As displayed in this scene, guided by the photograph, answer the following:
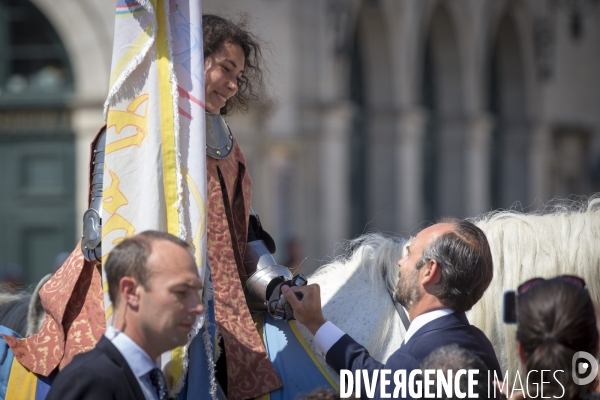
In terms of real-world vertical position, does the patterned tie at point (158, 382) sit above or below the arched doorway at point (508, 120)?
below

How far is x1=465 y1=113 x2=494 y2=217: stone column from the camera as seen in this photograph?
1551 cm

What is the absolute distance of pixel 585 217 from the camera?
3.20 m

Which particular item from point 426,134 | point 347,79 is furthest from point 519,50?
point 347,79

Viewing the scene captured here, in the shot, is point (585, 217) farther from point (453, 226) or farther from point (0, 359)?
point (0, 359)

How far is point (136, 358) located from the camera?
2012 mm

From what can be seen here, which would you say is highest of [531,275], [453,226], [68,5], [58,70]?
[68,5]

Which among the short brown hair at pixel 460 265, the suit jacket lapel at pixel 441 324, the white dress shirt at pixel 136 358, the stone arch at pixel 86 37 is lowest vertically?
the suit jacket lapel at pixel 441 324

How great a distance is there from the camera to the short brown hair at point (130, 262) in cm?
200

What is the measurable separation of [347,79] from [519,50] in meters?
5.14

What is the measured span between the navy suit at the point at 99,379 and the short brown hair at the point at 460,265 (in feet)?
3.25

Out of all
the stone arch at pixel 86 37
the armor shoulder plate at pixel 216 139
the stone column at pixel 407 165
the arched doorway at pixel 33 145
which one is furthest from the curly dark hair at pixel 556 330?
the stone column at pixel 407 165

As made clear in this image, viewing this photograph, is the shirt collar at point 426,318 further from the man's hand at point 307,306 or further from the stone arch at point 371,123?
the stone arch at point 371,123

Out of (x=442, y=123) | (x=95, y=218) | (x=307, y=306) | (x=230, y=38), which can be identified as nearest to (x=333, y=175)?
(x=442, y=123)

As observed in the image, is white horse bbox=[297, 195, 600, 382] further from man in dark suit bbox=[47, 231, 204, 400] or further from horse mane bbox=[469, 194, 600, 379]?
man in dark suit bbox=[47, 231, 204, 400]
